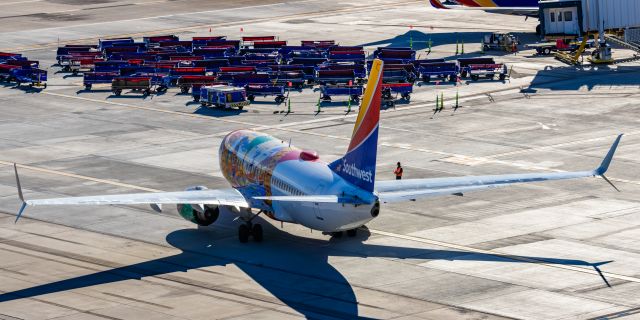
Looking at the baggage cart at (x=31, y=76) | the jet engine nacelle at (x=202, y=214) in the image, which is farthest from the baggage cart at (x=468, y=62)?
the jet engine nacelle at (x=202, y=214)

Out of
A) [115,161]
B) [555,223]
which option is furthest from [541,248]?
[115,161]

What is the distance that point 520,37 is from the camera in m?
143

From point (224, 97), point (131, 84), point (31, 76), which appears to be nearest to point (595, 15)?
point (224, 97)

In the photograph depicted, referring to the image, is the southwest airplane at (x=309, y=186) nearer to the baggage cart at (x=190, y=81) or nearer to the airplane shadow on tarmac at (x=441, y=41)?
the baggage cart at (x=190, y=81)

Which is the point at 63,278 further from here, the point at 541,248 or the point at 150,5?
the point at 150,5

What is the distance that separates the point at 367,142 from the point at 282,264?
820 centimetres

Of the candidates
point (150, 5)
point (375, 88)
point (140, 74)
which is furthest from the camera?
point (150, 5)

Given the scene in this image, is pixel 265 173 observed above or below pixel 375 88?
below

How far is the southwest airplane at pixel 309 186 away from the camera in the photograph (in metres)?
55.4

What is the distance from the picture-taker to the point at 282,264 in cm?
5922

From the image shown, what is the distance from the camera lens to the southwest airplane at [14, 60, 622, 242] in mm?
55375

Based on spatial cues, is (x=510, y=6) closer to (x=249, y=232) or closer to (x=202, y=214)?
(x=202, y=214)

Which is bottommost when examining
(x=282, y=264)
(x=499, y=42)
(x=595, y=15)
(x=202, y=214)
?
(x=282, y=264)

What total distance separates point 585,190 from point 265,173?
21.6 m
